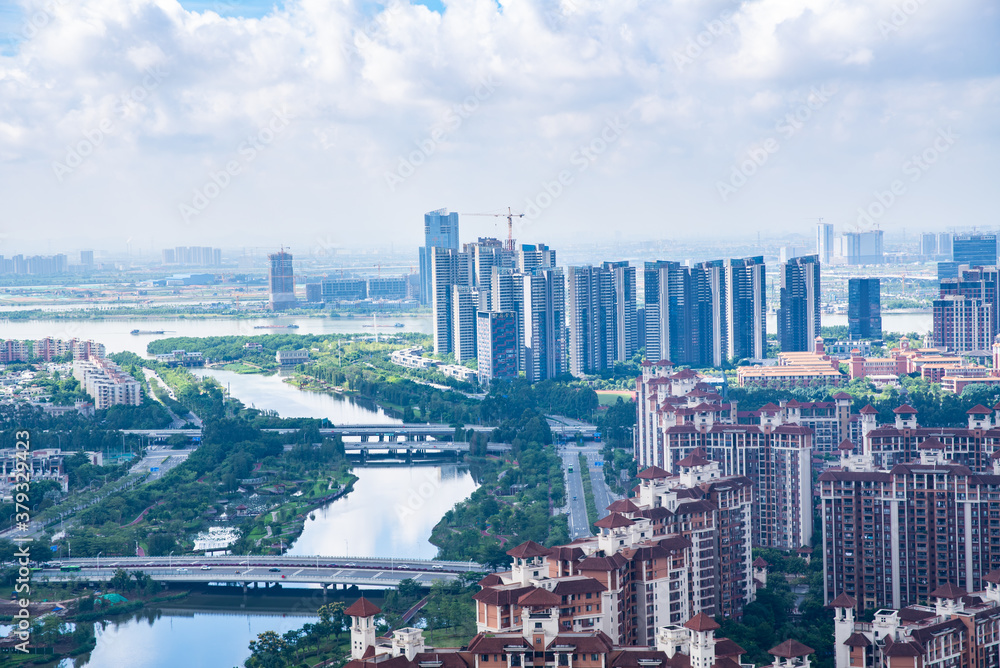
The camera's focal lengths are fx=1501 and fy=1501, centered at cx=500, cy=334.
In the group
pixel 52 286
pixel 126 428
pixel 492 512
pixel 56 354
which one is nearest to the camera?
pixel 492 512

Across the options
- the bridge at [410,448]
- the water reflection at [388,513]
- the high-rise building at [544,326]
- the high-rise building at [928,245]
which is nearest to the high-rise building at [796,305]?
the high-rise building at [544,326]

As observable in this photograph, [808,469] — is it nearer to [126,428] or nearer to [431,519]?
[431,519]

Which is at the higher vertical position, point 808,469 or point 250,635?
point 808,469

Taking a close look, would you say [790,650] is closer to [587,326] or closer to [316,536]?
[316,536]

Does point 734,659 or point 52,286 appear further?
point 52,286

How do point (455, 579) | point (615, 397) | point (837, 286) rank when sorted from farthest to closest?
1. point (837, 286)
2. point (615, 397)
3. point (455, 579)

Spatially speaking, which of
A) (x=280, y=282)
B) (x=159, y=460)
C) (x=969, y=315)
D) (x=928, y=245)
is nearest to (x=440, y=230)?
(x=280, y=282)

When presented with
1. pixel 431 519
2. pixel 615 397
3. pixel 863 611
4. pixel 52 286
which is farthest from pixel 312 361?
pixel 52 286
